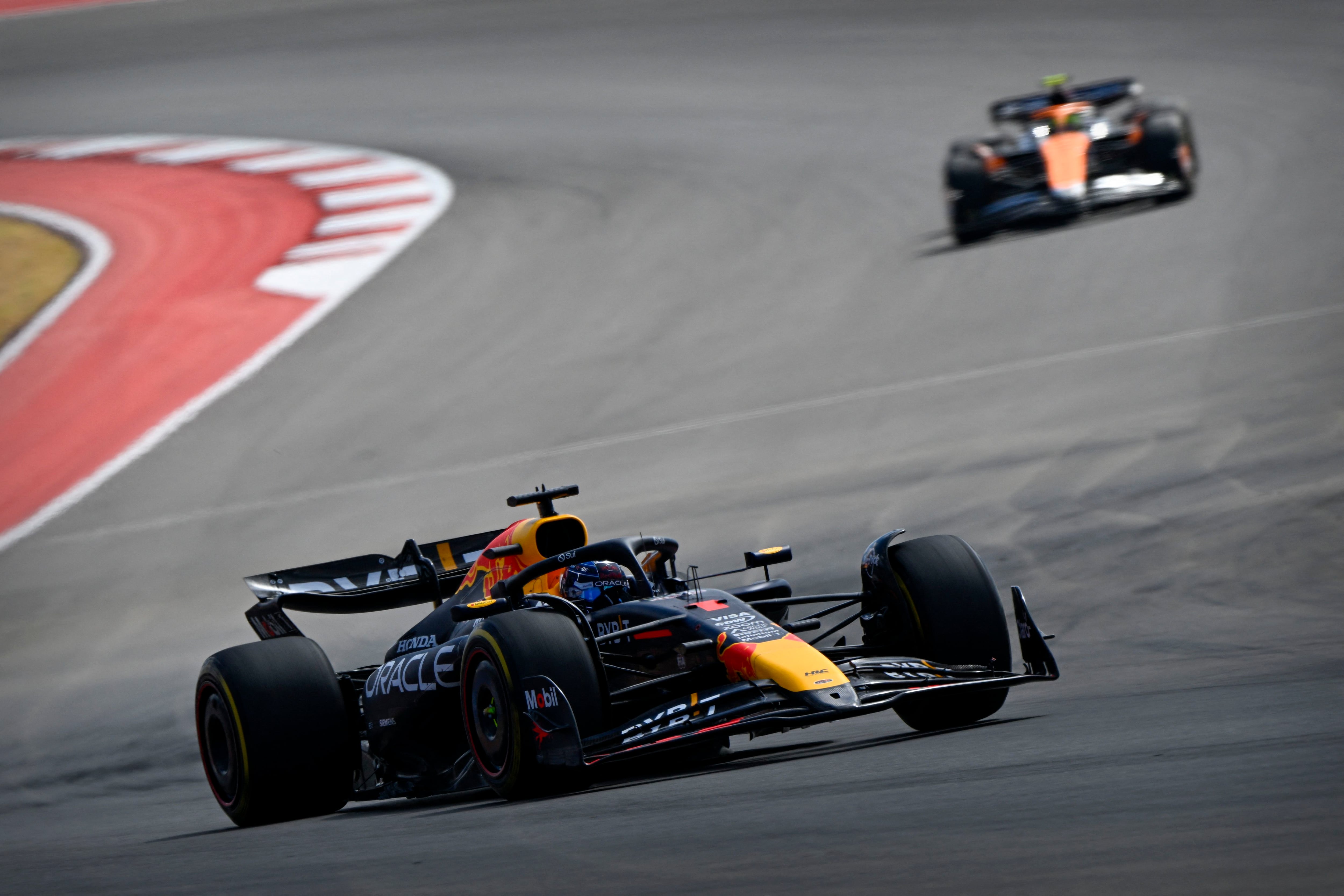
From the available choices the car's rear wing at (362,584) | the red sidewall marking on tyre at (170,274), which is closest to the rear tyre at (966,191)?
the red sidewall marking on tyre at (170,274)

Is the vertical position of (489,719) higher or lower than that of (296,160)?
lower

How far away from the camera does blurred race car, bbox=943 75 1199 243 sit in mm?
17891

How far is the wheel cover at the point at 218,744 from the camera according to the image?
27.1ft

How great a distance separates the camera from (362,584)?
938 centimetres

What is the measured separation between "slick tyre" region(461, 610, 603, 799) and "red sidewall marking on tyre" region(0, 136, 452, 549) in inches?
385

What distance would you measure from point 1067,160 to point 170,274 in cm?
1032

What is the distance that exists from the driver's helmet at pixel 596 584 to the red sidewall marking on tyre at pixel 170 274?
9210mm

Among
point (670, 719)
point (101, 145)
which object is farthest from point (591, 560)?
point (101, 145)

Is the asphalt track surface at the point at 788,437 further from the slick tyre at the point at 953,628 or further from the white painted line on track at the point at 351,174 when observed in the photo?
the white painted line on track at the point at 351,174

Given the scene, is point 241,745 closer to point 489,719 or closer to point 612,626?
point 489,719

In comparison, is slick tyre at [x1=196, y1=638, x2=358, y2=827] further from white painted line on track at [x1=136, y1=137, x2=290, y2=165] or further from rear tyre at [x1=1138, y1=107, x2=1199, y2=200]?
white painted line on track at [x1=136, y1=137, x2=290, y2=165]

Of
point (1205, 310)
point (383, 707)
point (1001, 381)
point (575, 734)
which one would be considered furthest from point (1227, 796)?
point (1205, 310)

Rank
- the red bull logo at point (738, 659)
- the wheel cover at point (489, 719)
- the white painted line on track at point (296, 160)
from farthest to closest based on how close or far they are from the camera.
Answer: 1. the white painted line on track at point (296, 160)
2. the wheel cover at point (489, 719)
3. the red bull logo at point (738, 659)

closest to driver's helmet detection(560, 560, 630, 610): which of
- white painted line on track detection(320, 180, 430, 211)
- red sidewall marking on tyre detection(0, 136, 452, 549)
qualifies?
red sidewall marking on tyre detection(0, 136, 452, 549)
